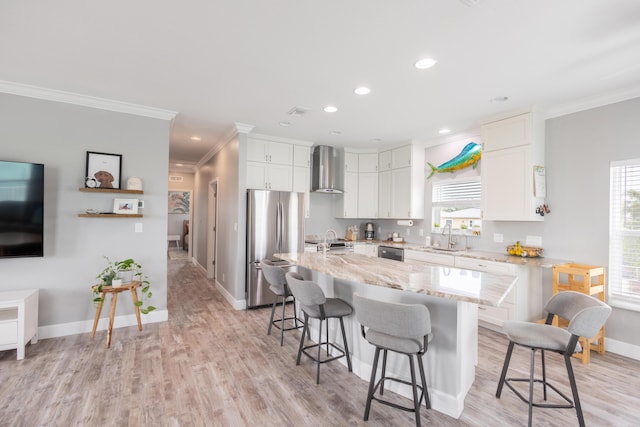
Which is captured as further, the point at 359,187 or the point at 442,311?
the point at 359,187

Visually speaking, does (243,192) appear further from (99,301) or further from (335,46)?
(335,46)

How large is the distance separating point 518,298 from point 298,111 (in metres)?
3.34

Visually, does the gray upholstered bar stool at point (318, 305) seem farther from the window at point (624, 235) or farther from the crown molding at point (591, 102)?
the crown molding at point (591, 102)

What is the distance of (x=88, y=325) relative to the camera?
346 cm

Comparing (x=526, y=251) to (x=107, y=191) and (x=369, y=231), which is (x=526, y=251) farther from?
(x=107, y=191)

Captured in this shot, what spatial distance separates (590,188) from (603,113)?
796mm

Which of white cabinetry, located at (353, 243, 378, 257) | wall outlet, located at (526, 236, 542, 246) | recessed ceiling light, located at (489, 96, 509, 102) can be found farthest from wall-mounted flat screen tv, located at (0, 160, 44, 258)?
wall outlet, located at (526, 236, 542, 246)

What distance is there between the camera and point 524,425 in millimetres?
2012

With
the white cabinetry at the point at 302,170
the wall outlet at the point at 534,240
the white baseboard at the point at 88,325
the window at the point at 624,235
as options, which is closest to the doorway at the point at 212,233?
the white cabinetry at the point at 302,170

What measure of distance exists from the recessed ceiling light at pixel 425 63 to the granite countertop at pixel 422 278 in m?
1.73

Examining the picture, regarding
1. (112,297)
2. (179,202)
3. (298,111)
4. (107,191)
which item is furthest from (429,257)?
(179,202)

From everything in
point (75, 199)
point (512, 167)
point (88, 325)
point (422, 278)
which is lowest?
point (88, 325)

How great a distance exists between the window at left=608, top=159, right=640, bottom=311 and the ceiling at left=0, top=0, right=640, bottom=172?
0.81m

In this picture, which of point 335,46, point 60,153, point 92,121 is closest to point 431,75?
point 335,46
